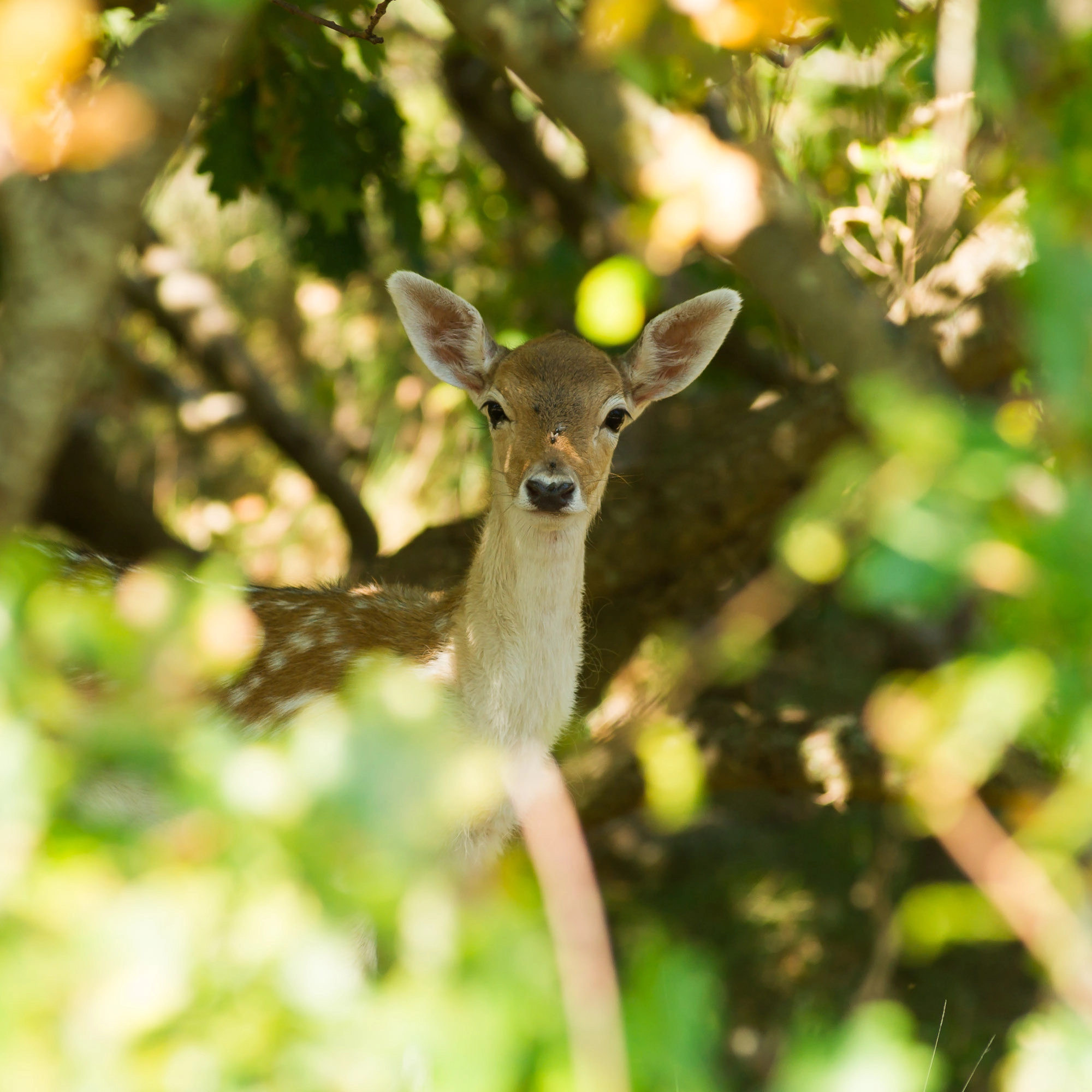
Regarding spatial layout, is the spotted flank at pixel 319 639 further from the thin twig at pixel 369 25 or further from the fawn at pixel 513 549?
the thin twig at pixel 369 25

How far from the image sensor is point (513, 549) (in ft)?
13.1

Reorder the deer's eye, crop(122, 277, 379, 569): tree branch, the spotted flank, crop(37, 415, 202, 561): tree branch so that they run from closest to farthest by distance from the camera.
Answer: the spotted flank
the deer's eye
crop(37, 415, 202, 561): tree branch
crop(122, 277, 379, 569): tree branch

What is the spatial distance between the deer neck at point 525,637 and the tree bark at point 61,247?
6.03 ft

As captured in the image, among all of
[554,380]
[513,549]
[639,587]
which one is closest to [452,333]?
[554,380]

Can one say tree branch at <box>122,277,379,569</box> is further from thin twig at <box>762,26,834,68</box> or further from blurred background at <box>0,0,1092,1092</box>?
thin twig at <box>762,26,834,68</box>

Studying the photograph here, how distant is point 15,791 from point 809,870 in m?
6.63

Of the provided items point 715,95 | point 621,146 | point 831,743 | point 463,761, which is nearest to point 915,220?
point 621,146

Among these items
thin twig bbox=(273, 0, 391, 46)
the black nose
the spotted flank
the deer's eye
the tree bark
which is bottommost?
the spotted flank

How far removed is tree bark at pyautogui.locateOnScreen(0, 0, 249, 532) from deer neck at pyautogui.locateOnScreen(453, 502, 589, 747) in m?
1.84

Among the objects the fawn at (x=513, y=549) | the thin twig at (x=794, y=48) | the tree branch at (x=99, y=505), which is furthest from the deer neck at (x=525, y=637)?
the tree branch at (x=99, y=505)

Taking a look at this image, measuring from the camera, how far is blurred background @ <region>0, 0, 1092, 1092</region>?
3.21 feet

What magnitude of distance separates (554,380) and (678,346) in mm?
630

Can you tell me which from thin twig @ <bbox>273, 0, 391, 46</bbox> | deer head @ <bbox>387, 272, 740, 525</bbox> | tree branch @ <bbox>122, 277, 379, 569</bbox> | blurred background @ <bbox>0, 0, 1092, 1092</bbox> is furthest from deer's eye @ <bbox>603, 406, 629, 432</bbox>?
tree branch @ <bbox>122, 277, 379, 569</bbox>

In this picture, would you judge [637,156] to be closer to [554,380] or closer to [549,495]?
[549,495]
